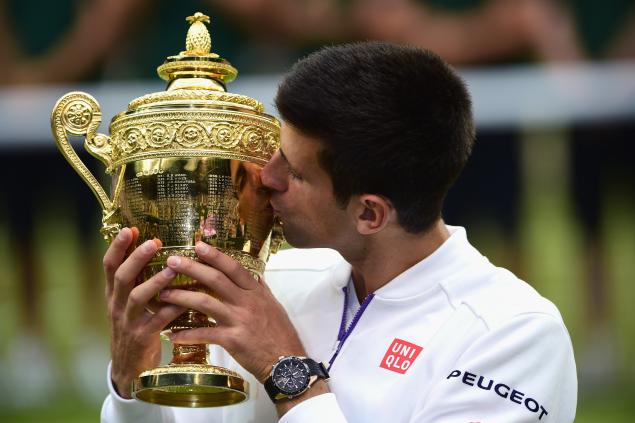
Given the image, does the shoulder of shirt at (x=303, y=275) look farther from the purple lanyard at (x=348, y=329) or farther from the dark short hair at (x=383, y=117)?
the dark short hair at (x=383, y=117)

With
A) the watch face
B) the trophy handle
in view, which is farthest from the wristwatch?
the trophy handle

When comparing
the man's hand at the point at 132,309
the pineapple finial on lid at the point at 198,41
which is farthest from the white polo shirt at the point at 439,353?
the pineapple finial on lid at the point at 198,41

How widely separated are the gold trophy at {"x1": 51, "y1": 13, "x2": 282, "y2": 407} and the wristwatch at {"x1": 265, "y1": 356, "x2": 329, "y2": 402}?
0.10m

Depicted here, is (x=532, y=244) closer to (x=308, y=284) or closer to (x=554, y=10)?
(x=554, y=10)

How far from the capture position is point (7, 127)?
830cm

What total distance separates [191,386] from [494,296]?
0.70 meters

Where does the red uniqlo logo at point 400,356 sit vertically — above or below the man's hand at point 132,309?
below

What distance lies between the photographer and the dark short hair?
8.41 feet

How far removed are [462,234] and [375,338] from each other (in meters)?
0.33

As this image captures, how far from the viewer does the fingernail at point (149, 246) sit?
2549 mm

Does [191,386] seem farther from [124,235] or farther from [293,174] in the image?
[293,174]

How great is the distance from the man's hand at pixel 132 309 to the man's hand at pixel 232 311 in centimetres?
5

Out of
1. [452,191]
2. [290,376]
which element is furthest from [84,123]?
[452,191]

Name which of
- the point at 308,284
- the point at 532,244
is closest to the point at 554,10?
the point at 532,244
